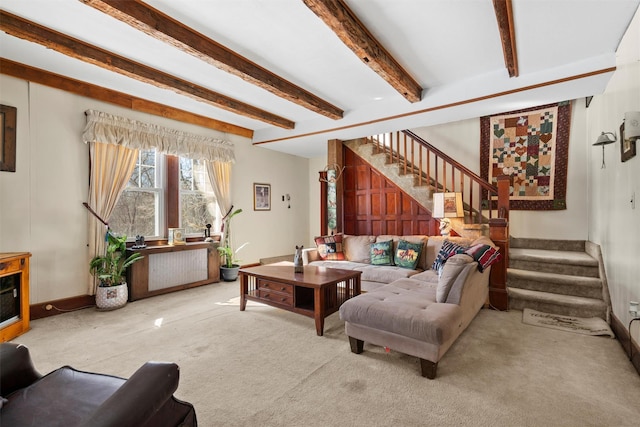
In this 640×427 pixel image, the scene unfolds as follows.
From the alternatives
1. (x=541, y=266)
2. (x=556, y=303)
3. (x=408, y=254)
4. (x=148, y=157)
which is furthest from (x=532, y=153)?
(x=148, y=157)

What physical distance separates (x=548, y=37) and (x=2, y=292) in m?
5.43

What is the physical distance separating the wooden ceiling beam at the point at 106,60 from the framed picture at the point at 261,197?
1916 millimetres

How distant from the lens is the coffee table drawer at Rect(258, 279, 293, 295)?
326 cm

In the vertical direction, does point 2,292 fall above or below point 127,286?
above

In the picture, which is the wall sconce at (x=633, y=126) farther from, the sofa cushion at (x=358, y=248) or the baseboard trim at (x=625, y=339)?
the sofa cushion at (x=358, y=248)

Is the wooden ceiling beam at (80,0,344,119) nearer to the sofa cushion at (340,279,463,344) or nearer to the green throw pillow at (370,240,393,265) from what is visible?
the green throw pillow at (370,240,393,265)

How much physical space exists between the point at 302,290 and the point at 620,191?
3.28 m

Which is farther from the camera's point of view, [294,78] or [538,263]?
[538,263]

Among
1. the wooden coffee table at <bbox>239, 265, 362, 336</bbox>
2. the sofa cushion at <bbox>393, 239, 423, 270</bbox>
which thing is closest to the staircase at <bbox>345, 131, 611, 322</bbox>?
the sofa cushion at <bbox>393, 239, 423, 270</bbox>

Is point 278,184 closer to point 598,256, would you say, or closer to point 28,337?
point 28,337

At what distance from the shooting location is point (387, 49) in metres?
2.99

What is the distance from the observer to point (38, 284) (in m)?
3.45

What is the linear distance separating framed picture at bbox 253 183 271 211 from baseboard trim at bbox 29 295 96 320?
9.86 ft

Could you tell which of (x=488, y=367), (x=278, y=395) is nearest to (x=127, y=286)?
(x=278, y=395)
